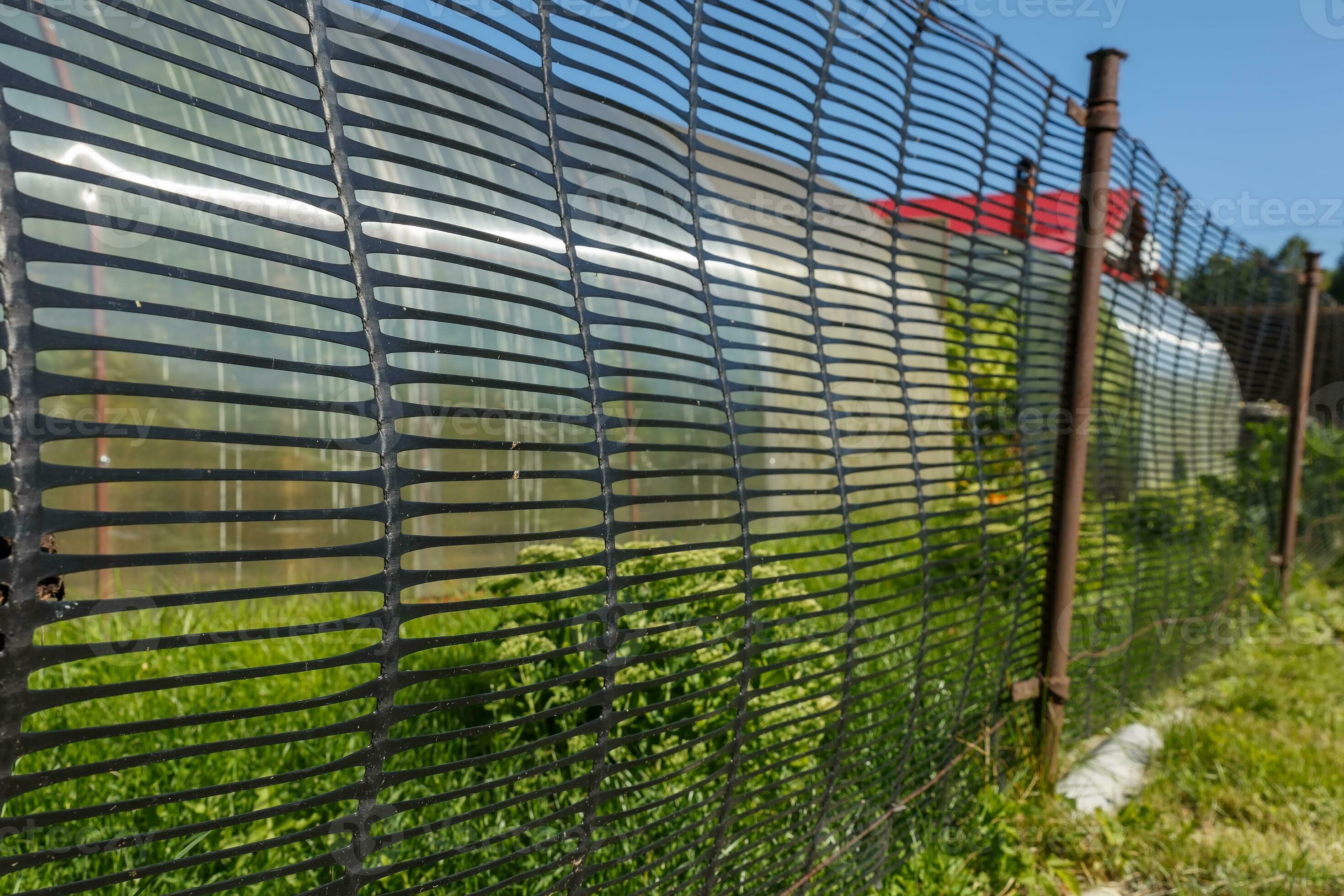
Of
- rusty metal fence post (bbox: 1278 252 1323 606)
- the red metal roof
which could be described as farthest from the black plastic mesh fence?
rusty metal fence post (bbox: 1278 252 1323 606)

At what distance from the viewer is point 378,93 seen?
1179 millimetres

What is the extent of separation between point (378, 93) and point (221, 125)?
2.75m

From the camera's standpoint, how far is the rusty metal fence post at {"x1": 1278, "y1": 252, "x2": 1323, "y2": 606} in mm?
5762

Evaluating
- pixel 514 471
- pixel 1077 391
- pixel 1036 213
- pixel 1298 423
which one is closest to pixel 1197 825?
pixel 1077 391

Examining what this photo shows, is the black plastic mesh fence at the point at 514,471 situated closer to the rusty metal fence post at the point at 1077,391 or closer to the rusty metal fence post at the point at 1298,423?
the rusty metal fence post at the point at 1077,391

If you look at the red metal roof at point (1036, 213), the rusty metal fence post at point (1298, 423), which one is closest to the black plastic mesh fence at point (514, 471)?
the red metal roof at point (1036, 213)

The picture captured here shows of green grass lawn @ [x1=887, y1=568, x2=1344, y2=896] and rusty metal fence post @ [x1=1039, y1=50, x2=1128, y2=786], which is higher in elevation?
rusty metal fence post @ [x1=1039, y1=50, x2=1128, y2=786]

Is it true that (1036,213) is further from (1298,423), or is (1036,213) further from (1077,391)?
(1298,423)

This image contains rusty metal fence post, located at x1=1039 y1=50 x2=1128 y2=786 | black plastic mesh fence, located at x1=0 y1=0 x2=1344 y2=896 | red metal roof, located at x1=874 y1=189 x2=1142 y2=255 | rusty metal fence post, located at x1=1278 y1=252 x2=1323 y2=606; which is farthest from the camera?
rusty metal fence post, located at x1=1278 y1=252 x2=1323 y2=606

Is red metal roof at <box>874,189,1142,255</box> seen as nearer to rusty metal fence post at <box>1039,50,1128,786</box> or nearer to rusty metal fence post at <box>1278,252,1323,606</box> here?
rusty metal fence post at <box>1039,50,1128,786</box>

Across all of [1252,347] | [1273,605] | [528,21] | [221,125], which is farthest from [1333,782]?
[221,125]

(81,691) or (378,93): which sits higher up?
(378,93)

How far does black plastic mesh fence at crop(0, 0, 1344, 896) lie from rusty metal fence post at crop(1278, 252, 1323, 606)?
66cm

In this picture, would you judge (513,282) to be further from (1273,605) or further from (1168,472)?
(1273,605)
